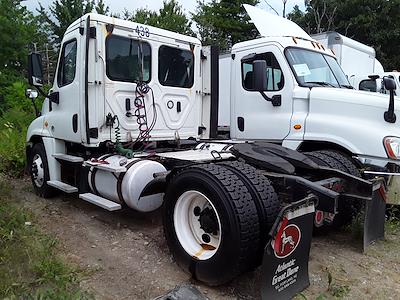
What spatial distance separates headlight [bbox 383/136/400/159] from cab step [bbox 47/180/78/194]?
397cm

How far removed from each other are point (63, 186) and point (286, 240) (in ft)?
11.7

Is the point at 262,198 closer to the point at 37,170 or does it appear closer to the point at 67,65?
the point at 67,65

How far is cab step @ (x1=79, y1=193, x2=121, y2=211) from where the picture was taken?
449 centimetres

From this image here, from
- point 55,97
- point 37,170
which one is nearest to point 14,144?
point 37,170

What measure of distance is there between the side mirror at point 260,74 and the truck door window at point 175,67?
997mm

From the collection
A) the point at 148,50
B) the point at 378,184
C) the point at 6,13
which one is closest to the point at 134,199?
the point at 148,50

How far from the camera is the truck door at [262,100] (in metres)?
5.79

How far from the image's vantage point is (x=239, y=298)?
10.7 ft

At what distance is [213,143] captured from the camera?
232 inches

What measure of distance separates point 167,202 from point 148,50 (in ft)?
8.62

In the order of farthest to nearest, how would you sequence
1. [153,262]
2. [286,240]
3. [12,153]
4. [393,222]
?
1. [12,153]
2. [393,222]
3. [153,262]
4. [286,240]

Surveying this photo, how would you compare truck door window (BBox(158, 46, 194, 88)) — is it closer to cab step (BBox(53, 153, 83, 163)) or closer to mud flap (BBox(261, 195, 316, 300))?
cab step (BBox(53, 153, 83, 163))

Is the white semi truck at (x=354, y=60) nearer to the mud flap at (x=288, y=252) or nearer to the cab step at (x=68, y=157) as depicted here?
the mud flap at (x=288, y=252)

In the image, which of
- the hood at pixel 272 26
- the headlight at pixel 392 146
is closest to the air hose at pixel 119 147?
the hood at pixel 272 26
